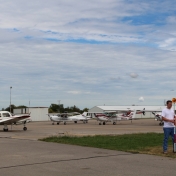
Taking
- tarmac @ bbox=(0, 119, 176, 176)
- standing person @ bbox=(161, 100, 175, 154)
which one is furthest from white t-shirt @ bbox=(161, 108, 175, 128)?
tarmac @ bbox=(0, 119, 176, 176)

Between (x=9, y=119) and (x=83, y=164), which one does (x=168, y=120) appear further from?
(x=9, y=119)

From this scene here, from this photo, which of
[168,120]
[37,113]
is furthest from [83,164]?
[37,113]

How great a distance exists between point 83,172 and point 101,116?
48.7m

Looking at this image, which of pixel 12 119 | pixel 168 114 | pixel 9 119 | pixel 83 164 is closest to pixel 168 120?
pixel 168 114

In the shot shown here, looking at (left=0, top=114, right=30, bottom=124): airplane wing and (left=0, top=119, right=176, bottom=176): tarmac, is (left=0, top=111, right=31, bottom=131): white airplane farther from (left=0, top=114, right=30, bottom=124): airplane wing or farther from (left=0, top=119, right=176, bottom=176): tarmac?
(left=0, top=119, right=176, bottom=176): tarmac

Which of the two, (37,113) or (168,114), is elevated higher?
(168,114)

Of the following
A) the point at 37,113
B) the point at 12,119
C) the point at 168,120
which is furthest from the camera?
the point at 37,113

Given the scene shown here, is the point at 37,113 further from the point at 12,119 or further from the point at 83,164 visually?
the point at 83,164

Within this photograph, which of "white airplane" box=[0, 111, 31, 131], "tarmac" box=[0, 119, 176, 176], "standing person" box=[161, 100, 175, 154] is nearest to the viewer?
"tarmac" box=[0, 119, 176, 176]

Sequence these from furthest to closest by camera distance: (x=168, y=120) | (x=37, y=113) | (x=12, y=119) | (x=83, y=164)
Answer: (x=37, y=113), (x=12, y=119), (x=168, y=120), (x=83, y=164)

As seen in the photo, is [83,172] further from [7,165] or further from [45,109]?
[45,109]

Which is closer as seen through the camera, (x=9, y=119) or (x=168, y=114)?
(x=168, y=114)

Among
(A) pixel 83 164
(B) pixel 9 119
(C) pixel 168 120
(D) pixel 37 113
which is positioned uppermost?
(C) pixel 168 120

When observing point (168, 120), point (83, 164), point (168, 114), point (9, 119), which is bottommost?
point (83, 164)
